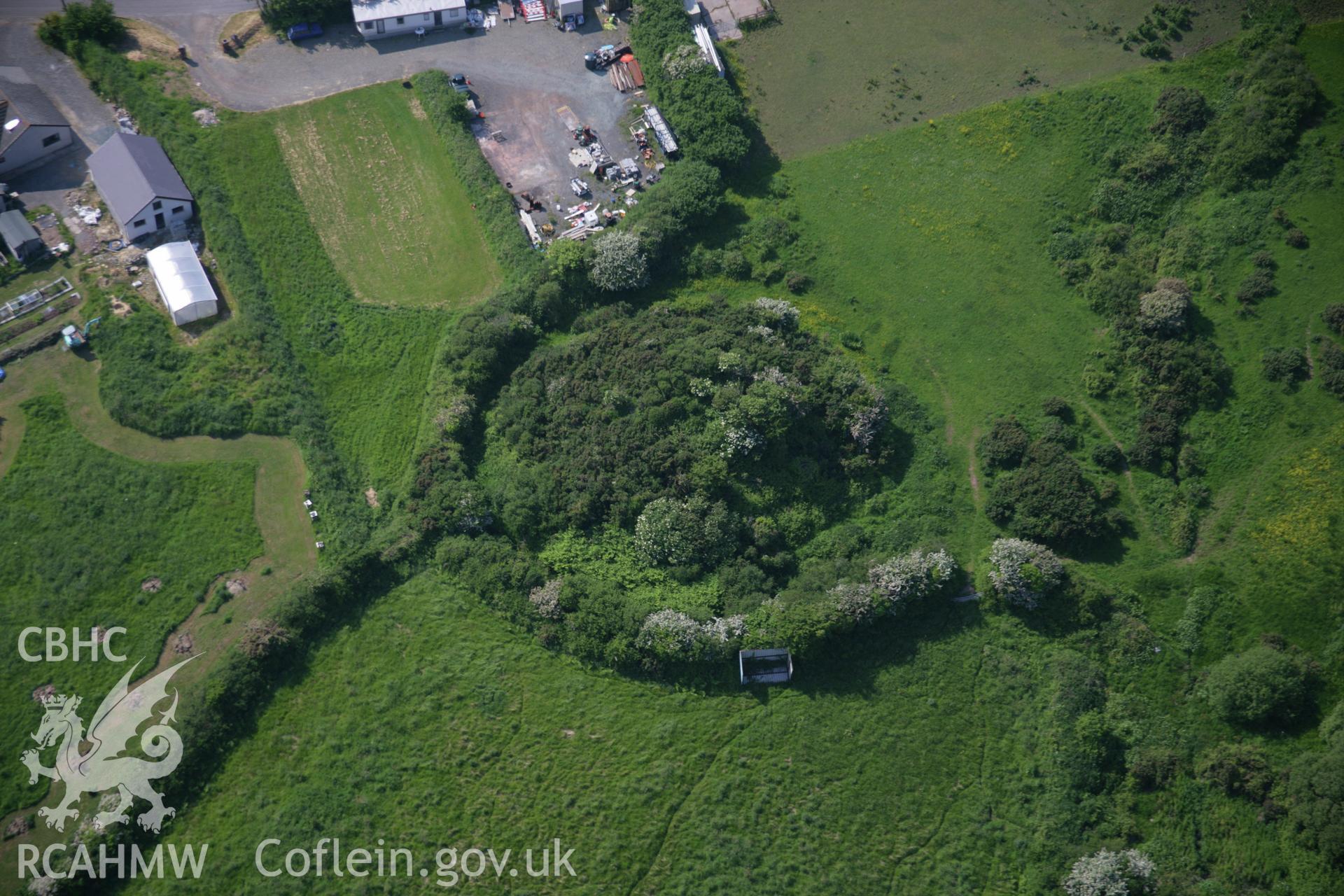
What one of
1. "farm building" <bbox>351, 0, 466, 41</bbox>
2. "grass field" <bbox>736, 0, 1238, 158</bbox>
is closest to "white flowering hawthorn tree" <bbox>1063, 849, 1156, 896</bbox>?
"grass field" <bbox>736, 0, 1238, 158</bbox>

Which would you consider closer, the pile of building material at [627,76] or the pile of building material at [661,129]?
the pile of building material at [661,129]

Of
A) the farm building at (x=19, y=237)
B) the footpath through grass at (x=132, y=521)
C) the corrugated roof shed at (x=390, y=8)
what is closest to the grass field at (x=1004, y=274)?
the corrugated roof shed at (x=390, y=8)

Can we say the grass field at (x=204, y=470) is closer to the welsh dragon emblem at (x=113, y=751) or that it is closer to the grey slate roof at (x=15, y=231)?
the welsh dragon emblem at (x=113, y=751)

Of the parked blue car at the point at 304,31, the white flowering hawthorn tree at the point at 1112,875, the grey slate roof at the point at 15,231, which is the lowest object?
the white flowering hawthorn tree at the point at 1112,875

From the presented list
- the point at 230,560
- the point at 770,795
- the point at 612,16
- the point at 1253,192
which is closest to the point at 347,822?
the point at 230,560

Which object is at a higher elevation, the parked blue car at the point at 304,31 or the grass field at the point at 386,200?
the parked blue car at the point at 304,31

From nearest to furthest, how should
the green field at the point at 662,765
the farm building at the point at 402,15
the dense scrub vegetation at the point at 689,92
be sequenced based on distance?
the green field at the point at 662,765
the dense scrub vegetation at the point at 689,92
the farm building at the point at 402,15

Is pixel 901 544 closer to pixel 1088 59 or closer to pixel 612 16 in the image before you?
pixel 1088 59
